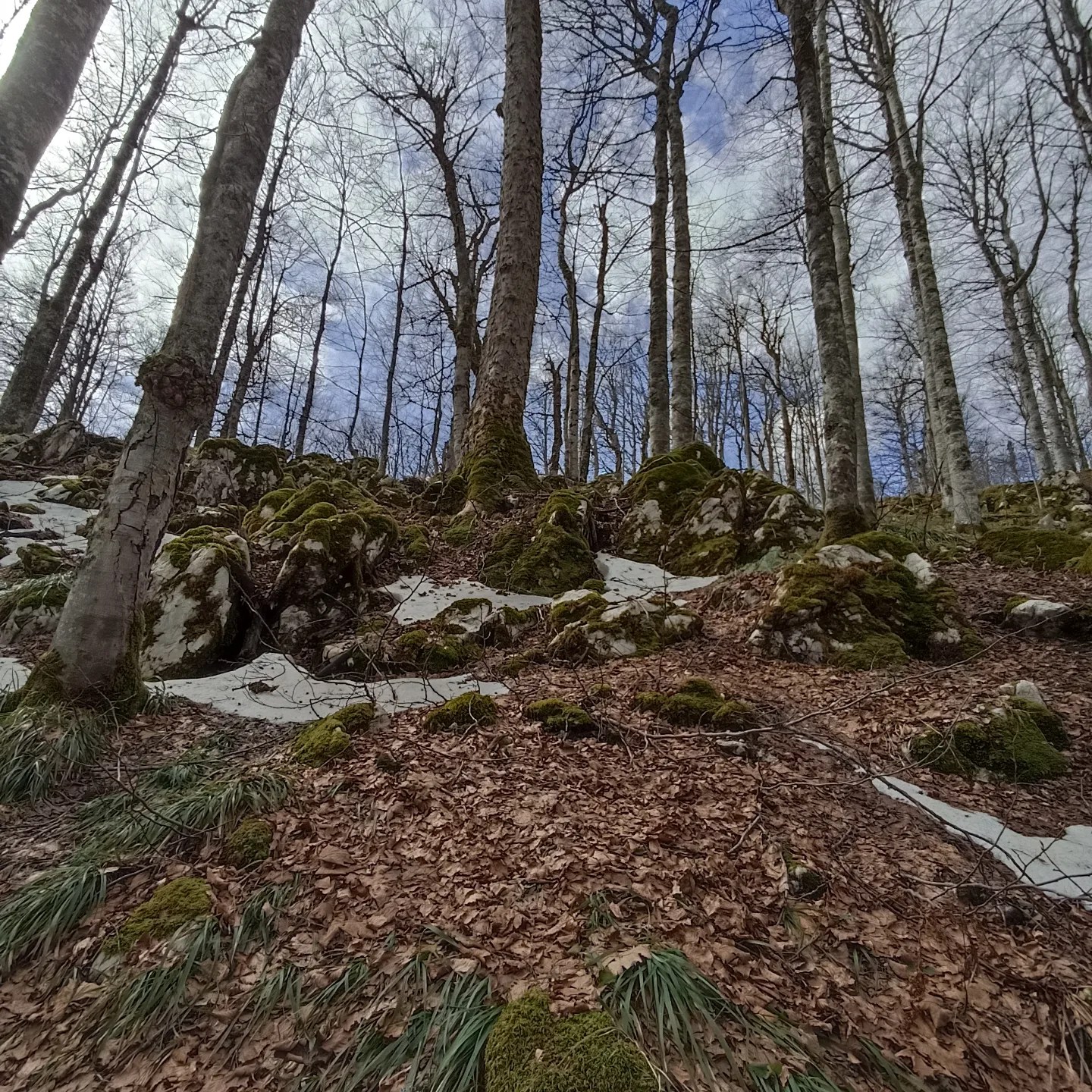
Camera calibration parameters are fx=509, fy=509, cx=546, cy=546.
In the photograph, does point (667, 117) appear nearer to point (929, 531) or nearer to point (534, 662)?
point (929, 531)

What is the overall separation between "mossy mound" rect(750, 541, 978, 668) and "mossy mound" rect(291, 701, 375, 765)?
357 cm

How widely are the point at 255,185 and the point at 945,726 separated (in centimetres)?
664

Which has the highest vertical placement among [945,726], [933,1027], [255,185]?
[255,185]

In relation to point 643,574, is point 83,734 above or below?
below

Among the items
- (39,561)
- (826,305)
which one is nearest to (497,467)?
(826,305)

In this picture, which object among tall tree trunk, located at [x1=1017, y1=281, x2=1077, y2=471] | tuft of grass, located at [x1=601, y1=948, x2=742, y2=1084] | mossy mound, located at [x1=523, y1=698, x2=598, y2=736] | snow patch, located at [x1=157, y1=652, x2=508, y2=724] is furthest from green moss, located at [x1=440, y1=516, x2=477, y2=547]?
tall tree trunk, located at [x1=1017, y1=281, x2=1077, y2=471]

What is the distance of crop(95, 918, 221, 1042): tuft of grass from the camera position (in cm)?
177

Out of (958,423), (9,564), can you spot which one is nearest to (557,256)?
(958,423)

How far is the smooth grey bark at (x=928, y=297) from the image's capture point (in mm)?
8750

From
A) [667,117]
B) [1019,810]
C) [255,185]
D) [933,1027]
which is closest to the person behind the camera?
[933,1027]

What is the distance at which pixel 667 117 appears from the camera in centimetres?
1122

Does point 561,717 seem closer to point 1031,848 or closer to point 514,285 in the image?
point 1031,848

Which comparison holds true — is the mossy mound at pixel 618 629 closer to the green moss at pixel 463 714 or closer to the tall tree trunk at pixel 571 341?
the green moss at pixel 463 714

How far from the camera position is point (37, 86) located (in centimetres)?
233
